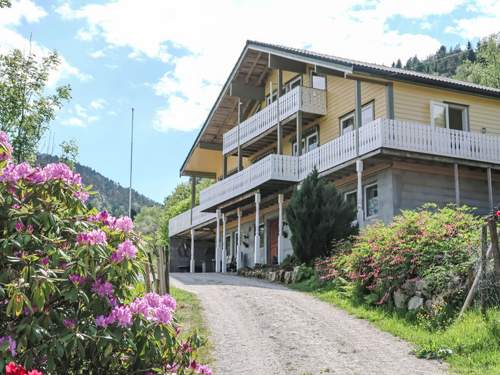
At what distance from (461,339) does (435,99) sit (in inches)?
572

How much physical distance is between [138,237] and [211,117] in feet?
90.5

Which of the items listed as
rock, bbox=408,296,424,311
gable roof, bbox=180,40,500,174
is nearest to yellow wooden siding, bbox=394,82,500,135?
gable roof, bbox=180,40,500,174

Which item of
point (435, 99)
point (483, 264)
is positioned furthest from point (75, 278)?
point (435, 99)

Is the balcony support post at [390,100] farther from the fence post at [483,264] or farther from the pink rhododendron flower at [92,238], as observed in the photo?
the pink rhododendron flower at [92,238]

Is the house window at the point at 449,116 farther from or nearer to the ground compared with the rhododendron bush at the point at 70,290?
farther from the ground

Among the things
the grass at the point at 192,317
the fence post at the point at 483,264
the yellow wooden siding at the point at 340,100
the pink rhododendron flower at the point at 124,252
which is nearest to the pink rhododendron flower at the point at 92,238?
the pink rhododendron flower at the point at 124,252

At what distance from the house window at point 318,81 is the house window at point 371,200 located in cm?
563

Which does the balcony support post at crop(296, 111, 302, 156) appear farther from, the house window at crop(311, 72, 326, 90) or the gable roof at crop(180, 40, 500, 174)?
the gable roof at crop(180, 40, 500, 174)

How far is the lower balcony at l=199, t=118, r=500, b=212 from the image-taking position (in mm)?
20453

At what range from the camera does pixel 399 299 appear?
13.2 meters

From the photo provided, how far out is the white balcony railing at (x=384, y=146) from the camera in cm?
2045

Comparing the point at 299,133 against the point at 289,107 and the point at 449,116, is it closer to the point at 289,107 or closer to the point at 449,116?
the point at 289,107

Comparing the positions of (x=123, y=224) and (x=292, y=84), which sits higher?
(x=292, y=84)

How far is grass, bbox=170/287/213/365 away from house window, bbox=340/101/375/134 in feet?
32.8
